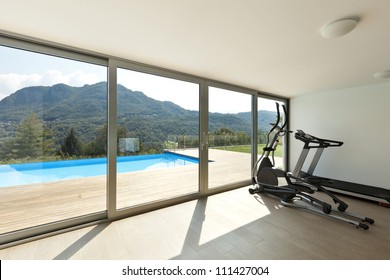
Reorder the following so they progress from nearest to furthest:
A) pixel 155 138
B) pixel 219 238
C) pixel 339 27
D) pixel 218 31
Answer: pixel 339 27, pixel 218 31, pixel 219 238, pixel 155 138

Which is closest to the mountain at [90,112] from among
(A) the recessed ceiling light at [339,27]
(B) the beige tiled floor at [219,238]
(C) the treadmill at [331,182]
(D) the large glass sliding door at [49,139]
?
(D) the large glass sliding door at [49,139]

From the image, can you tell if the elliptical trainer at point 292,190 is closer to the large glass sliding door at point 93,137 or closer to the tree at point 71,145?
the large glass sliding door at point 93,137

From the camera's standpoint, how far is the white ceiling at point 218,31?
4.89 ft

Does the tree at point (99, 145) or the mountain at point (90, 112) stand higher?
the mountain at point (90, 112)

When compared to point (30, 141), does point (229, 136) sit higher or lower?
higher

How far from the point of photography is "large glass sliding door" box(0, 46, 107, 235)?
2062 millimetres

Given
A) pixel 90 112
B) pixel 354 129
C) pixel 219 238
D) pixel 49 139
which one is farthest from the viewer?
pixel 354 129

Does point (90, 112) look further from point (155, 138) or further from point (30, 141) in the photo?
point (155, 138)

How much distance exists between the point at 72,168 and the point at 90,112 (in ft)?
2.72

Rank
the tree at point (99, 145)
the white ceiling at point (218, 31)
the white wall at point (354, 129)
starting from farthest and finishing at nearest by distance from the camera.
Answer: the white wall at point (354, 129) < the tree at point (99, 145) < the white ceiling at point (218, 31)

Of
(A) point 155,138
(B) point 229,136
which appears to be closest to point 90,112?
(A) point 155,138

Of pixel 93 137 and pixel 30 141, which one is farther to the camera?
pixel 93 137

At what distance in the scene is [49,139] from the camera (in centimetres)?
227
